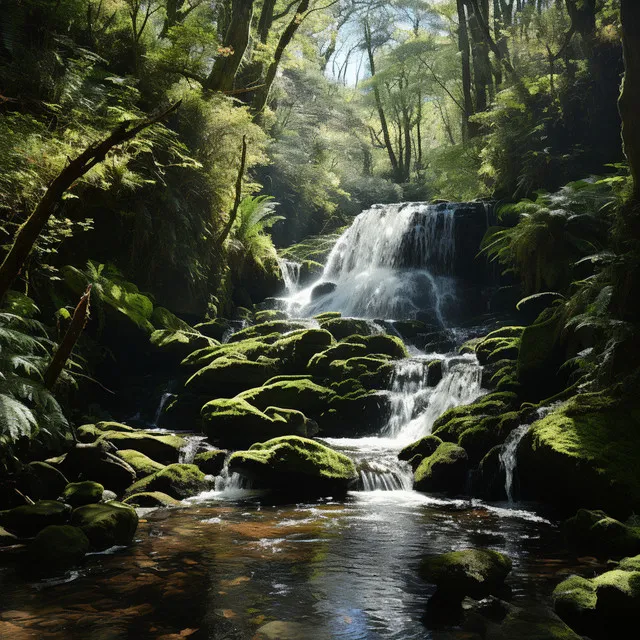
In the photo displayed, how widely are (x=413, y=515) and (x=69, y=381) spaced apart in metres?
4.37

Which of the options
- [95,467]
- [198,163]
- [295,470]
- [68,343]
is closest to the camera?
[68,343]

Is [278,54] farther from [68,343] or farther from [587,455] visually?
[587,455]

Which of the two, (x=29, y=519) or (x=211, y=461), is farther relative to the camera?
(x=211, y=461)

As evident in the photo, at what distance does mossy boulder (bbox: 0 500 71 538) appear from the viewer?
553 cm

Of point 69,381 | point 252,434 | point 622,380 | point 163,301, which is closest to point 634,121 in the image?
point 622,380

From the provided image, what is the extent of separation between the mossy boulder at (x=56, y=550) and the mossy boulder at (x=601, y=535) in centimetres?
440

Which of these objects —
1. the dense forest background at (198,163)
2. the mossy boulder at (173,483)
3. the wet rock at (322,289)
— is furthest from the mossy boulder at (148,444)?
the wet rock at (322,289)

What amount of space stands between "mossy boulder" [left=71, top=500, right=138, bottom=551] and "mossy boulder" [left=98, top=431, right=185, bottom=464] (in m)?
2.98

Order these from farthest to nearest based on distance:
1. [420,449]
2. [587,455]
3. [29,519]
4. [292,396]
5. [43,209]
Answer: [292,396] → [420,449] → [587,455] → [29,519] → [43,209]

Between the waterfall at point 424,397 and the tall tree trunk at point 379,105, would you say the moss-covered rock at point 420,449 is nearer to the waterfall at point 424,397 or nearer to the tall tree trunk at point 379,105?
the waterfall at point 424,397

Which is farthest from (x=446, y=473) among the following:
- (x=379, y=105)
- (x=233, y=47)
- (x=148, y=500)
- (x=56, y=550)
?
(x=379, y=105)

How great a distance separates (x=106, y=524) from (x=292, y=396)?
597 centimetres

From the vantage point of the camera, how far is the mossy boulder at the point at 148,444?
28.6 ft

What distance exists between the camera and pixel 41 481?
6.55 m
